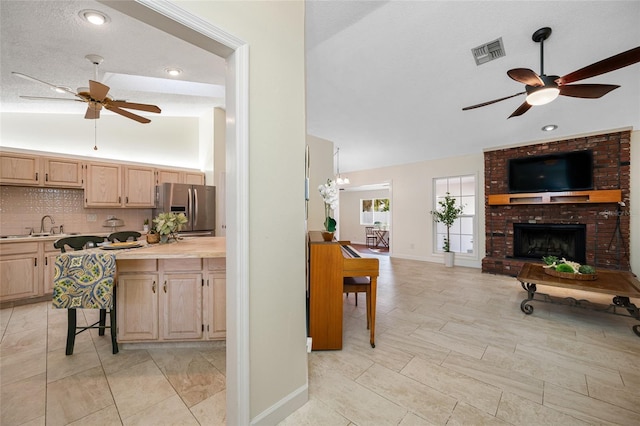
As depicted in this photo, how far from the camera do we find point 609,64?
6.25ft

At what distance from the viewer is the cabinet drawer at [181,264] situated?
7.32 feet

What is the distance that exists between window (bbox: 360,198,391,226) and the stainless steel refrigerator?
23.7ft

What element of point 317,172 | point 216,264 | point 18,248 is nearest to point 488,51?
point 317,172

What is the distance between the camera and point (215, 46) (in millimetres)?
1283

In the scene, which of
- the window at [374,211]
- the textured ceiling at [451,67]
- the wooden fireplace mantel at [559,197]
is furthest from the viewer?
the window at [374,211]

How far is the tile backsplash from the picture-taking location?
3.69 meters

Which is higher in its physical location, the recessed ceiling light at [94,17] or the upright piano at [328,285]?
the recessed ceiling light at [94,17]

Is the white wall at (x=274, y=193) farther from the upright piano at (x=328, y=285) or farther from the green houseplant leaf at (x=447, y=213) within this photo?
the green houseplant leaf at (x=447, y=213)

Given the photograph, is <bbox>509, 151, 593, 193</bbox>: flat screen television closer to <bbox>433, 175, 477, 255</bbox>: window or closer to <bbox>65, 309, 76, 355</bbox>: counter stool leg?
<bbox>433, 175, 477, 255</bbox>: window

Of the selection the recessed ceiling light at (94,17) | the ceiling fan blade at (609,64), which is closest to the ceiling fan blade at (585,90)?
the ceiling fan blade at (609,64)

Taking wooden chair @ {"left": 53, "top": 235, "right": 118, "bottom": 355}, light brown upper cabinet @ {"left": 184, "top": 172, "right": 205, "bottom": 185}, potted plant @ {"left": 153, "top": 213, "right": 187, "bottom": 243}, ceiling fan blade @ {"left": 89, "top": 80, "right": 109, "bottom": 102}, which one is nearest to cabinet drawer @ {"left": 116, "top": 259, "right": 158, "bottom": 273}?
wooden chair @ {"left": 53, "top": 235, "right": 118, "bottom": 355}

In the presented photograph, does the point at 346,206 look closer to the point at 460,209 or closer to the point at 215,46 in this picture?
the point at 460,209

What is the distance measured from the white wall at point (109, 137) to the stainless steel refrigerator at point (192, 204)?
917 millimetres

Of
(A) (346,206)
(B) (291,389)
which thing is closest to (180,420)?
(B) (291,389)
